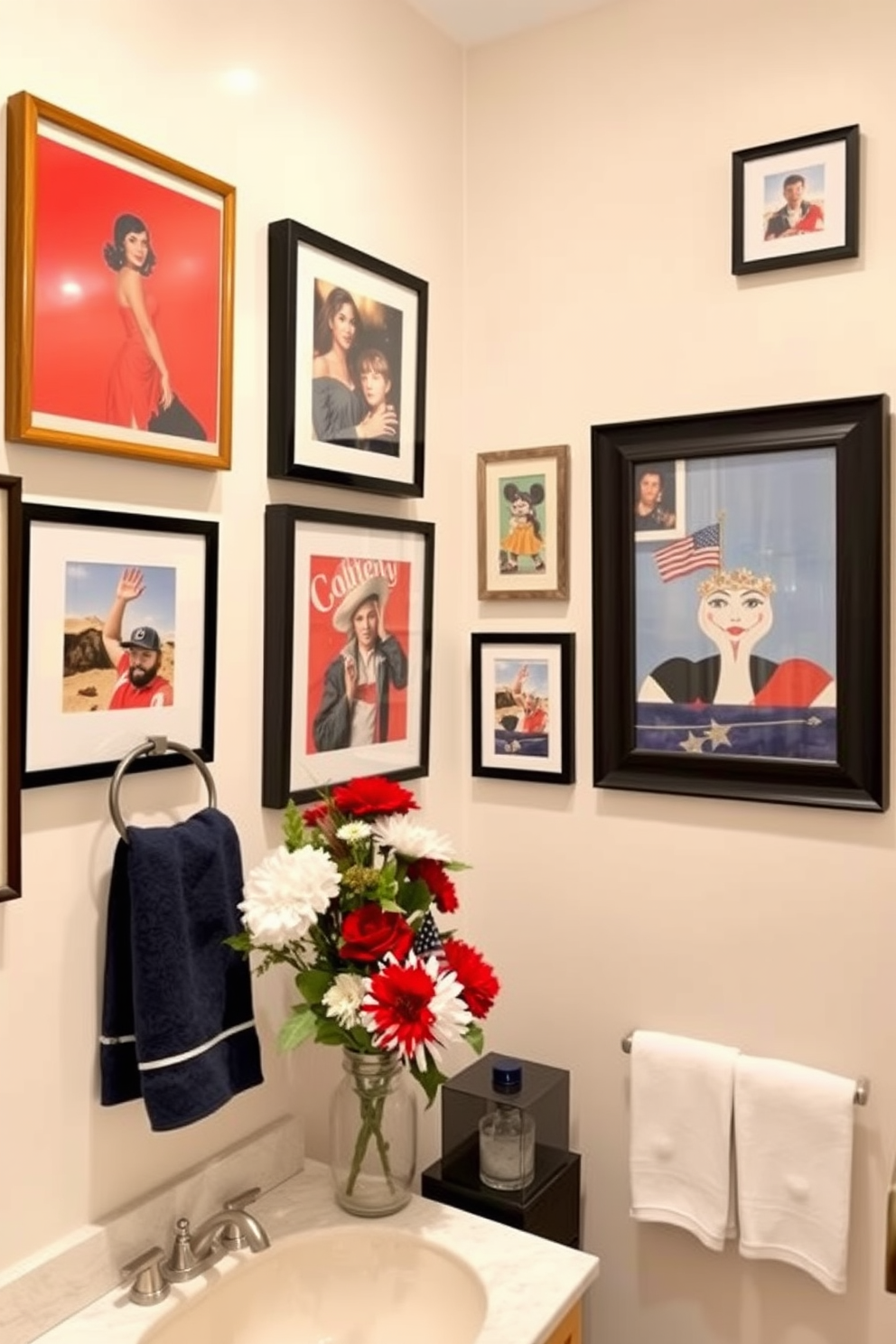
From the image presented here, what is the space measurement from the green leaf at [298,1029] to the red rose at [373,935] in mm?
96

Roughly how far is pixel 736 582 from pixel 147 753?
3.27ft

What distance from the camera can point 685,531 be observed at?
1891mm

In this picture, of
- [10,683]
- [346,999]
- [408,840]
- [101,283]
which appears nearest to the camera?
[10,683]

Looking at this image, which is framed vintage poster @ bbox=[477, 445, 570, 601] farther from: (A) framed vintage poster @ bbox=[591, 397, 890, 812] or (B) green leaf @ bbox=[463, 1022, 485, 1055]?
(B) green leaf @ bbox=[463, 1022, 485, 1055]

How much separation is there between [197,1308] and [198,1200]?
0.50 ft

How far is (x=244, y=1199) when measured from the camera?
5.27ft

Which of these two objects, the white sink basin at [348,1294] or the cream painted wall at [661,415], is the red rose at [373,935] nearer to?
the white sink basin at [348,1294]

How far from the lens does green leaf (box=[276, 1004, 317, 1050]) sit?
148cm

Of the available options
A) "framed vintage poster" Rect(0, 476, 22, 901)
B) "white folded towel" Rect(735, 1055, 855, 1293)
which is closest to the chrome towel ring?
"framed vintage poster" Rect(0, 476, 22, 901)

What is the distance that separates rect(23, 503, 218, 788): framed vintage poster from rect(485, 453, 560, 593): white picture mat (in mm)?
687

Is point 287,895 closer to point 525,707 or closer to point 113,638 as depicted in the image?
point 113,638

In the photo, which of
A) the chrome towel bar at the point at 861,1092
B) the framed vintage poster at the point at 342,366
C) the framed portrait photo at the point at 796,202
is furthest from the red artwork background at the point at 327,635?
the chrome towel bar at the point at 861,1092

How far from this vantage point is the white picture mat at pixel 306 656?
1.70 meters

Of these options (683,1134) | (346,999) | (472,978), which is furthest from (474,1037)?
(683,1134)
